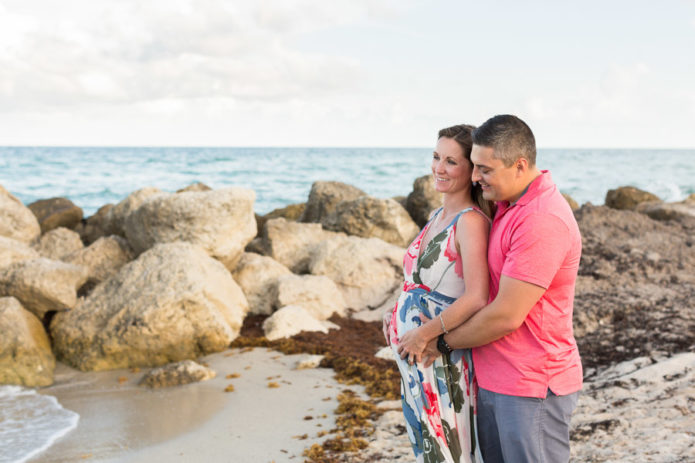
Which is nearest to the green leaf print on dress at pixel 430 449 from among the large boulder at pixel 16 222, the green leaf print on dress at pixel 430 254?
the green leaf print on dress at pixel 430 254

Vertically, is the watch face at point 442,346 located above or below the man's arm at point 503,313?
below

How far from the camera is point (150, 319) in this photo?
721cm

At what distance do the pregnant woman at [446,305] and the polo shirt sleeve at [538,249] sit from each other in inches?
8.7

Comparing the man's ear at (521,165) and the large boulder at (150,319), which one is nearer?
the man's ear at (521,165)

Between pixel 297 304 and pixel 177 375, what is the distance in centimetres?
250

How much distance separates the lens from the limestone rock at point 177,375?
21.3 ft

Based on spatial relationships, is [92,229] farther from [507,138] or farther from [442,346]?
[507,138]

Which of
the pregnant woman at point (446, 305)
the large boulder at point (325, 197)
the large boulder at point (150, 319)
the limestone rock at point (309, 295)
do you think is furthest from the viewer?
the large boulder at point (325, 197)

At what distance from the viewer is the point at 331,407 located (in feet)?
18.8

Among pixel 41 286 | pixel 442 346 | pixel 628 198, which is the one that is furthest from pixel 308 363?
pixel 628 198

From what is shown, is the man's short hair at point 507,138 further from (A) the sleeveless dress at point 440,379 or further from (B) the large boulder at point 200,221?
(B) the large boulder at point 200,221

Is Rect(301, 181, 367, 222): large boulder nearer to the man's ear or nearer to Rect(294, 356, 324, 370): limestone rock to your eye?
Rect(294, 356, 324, 370): limestone rock

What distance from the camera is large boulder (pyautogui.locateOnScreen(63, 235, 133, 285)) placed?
922 cm

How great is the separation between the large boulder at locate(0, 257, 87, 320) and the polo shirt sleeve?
6.47 metres
